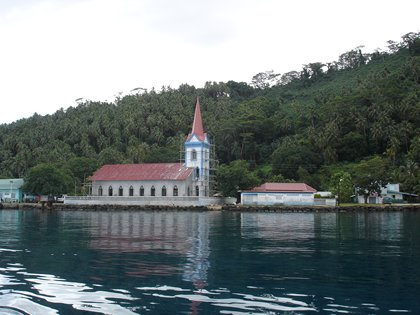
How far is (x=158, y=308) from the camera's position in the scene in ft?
33.8

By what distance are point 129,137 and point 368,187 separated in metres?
63.3

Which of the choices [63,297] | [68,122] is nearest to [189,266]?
[63,297]

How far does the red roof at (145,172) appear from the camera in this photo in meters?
74.9

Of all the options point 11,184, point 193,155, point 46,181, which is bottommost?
point 11,184

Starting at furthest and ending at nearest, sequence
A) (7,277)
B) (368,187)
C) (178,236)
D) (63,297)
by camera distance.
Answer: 1. (368,187)
2. (178,236)
3. (7,277)
4. (63,297)

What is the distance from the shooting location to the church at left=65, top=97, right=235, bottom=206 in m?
73.8

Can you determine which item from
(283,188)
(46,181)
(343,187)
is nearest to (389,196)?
(343,187)

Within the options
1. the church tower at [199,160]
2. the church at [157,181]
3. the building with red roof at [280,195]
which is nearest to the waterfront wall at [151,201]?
the church at [157,181]

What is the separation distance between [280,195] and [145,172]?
23.1m

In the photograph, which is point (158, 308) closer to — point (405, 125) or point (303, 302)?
point (303, 302)

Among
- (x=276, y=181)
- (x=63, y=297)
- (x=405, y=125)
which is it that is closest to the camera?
(x=63, y=297)

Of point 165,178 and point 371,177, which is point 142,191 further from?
point 371,177

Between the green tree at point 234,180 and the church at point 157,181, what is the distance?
8.26 ft

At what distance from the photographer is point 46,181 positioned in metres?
74.6
